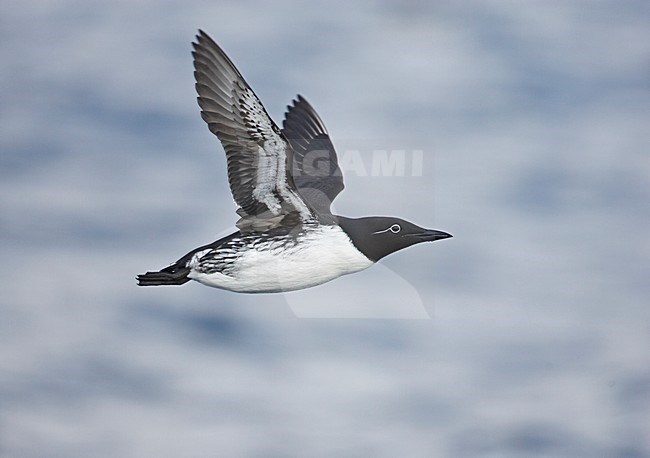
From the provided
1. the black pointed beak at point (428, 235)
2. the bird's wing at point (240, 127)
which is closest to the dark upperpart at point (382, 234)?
the black pointed beak at point (428, 235)

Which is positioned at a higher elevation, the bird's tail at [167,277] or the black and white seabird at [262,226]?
the black and white seabird at [262,226]

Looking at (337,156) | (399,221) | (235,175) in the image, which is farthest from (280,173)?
(337,156)

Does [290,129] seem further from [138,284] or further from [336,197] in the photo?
[138,284]

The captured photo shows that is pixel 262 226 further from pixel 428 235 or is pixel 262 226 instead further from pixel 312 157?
pixel 312 157

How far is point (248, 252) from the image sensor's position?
1033 centimetres

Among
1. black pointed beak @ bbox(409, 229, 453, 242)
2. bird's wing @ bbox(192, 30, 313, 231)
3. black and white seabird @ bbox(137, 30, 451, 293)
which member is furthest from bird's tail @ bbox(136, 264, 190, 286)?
black pointed beak @ bbox(409, 229, 453, 242)

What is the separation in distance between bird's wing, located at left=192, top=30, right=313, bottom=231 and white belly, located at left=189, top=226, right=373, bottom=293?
0.53 metres

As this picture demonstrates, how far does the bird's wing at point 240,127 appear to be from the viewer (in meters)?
10.0

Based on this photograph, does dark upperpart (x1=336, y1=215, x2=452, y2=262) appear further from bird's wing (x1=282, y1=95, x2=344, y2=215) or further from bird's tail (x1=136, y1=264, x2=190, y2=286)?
bird's tail (x1=136, y1=264, x2=190, y2=286)

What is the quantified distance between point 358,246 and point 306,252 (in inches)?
19.9

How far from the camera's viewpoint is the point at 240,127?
10062mm

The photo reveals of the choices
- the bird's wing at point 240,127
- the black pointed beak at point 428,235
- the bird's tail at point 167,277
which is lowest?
the bird's tail at point 167,277

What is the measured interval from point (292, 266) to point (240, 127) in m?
1.30

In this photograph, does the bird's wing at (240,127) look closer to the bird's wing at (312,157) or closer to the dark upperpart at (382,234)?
the dark upperpart at (382,234)
